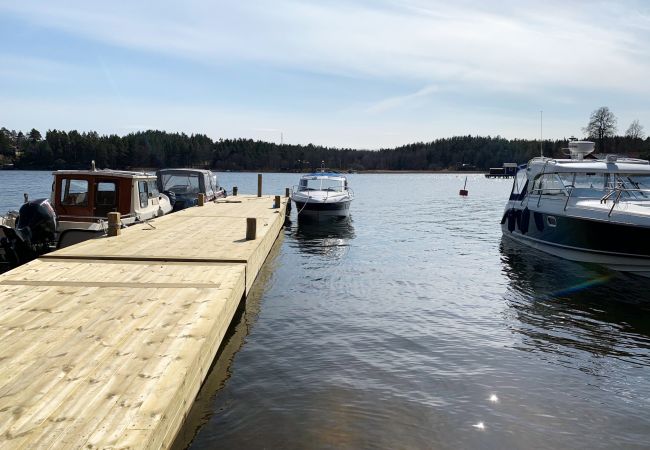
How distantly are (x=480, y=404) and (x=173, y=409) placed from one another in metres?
3.95

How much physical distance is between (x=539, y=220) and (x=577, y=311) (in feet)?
25.2

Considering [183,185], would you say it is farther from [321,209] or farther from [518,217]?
[518,217]

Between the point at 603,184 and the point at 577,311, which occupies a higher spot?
the point at 603,184

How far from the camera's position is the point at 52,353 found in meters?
5.43

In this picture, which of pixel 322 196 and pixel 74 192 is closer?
pixel 74 192

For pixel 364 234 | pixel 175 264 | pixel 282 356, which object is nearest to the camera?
pixel 282 356

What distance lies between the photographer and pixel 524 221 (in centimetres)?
1991

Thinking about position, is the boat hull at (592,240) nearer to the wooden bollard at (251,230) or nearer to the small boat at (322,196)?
the wooden bollard at (251,230)

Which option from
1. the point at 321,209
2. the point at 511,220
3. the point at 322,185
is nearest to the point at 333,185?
the point at 322,185

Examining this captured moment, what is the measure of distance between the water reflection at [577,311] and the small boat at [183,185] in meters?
15.0

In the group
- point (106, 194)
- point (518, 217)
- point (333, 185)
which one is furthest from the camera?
point (333, 185)

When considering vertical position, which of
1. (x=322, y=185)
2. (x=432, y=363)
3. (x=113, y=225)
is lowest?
(x=432, y=363)

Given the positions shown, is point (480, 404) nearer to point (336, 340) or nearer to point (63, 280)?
point (336, 340)

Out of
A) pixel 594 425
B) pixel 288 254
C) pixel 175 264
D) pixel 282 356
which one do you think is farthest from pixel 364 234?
pixel 594 425
